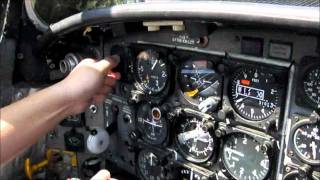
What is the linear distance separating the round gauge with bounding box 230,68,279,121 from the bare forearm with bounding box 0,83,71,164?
32.7 inches

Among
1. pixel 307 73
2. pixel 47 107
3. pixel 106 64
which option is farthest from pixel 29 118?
pixel 307 73

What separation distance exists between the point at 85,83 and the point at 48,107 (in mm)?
242

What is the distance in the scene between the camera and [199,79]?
8.52ft

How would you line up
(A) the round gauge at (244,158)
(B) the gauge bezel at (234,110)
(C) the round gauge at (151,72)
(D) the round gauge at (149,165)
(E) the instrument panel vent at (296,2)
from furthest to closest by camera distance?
(D) the round gauge at (149,165)
(C) the round gauge at (151,72)
(A) the round gauge at (244,158)
(B) the gauge bezel at (234,110)
(E) the instrument panel vent at (296,2)

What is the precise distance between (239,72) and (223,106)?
206 millimetres

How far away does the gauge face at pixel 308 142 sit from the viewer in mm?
2176

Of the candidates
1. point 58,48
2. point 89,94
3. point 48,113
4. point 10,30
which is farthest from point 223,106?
point 10,30

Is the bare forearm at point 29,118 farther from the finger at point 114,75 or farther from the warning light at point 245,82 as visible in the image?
the warning light at point 245,82

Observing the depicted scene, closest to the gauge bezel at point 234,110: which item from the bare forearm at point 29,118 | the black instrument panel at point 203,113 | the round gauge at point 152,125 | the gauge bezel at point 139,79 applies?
the black instrument panel at point 203,113

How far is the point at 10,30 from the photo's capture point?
10.2 ft

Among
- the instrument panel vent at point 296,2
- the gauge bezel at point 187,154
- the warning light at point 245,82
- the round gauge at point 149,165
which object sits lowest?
the round gauge at point 149,165

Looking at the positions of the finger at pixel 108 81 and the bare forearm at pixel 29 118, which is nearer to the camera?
the bare forearm at pixel 29 118

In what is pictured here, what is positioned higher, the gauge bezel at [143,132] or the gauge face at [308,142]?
the gauge face at [308,142]

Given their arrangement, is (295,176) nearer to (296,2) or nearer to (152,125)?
(296,2)
